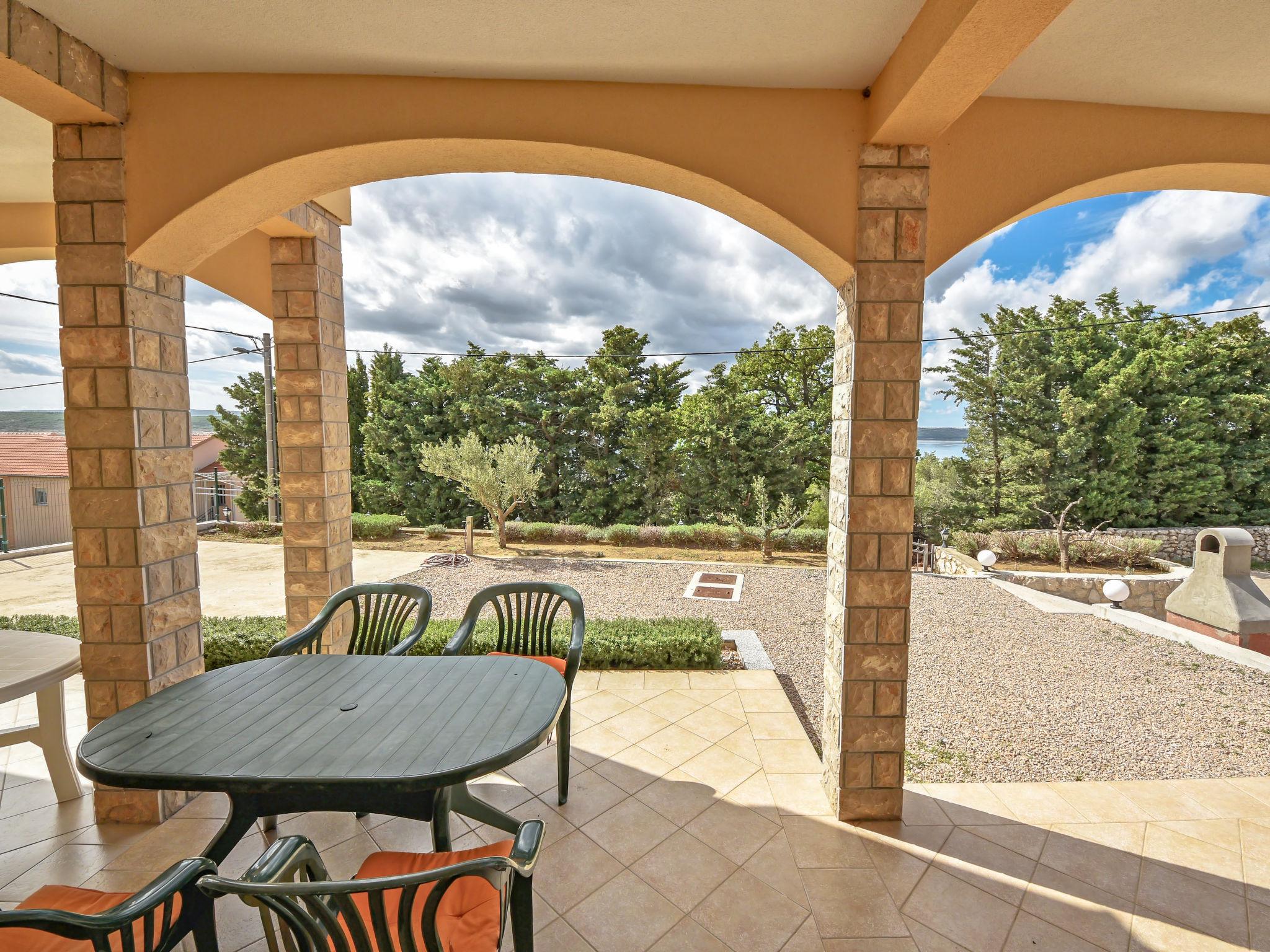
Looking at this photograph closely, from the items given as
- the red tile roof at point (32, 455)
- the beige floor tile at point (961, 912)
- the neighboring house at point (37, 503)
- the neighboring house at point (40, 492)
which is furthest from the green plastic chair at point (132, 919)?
the red tile roof at point (32, 455)

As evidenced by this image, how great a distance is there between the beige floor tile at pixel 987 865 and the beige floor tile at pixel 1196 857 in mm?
488

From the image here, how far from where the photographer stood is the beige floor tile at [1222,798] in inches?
86.0

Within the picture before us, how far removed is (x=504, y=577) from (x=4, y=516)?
717 cm

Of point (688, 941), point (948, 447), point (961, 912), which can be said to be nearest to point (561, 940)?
point (688, 941)

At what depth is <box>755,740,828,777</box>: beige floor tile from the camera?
7.96ft

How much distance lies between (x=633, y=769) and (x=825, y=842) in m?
0.84

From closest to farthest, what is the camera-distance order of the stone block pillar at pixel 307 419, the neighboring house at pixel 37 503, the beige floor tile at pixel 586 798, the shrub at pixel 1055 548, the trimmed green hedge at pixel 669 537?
1. the beige floor tile at pixel 586 798
2. the stone block pillar at pixel 307 419
3. the shrub at pixel 1055 548
4. the trimmed green hedge at pixel 669 537
5. the neighboring house at pixel 37 503

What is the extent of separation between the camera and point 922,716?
3.79 metres

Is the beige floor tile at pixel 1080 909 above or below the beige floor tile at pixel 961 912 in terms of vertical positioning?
below

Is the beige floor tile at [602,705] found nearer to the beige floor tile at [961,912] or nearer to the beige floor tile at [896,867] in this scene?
the beige floor tile at [896,867]

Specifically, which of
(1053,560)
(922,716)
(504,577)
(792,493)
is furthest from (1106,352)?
(504,577)

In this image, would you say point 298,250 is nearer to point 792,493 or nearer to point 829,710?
point 829,710

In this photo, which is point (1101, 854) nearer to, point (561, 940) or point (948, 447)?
point (561, 940)

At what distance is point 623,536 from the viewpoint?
11016 mm
